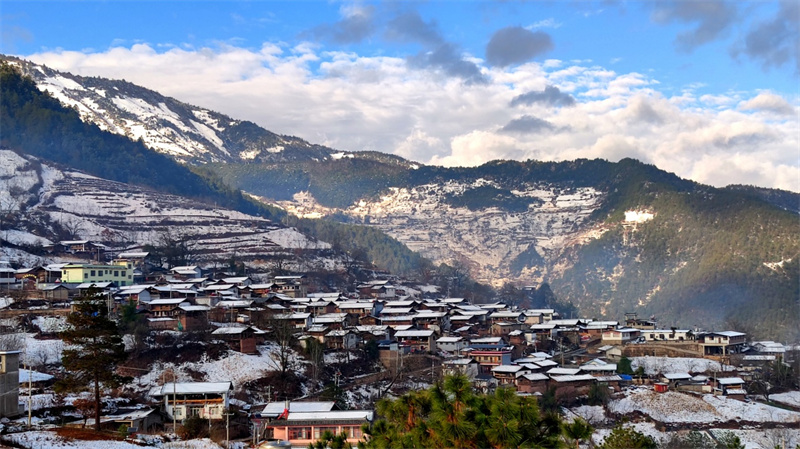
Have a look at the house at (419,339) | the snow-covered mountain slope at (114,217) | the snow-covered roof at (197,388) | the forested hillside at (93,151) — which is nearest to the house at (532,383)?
the house at (419,339)

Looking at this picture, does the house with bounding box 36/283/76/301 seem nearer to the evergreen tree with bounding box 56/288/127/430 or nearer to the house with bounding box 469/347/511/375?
the house with bounding box 469/347/511/375

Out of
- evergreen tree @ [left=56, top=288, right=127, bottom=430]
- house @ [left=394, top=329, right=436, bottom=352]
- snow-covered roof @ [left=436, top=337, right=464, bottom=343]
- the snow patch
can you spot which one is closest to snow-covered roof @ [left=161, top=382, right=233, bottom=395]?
evergreen tree @ [left=56, top=288, right=127, bottom=430]

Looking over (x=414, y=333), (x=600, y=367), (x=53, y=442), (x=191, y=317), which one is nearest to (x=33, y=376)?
(x=53, y=442)

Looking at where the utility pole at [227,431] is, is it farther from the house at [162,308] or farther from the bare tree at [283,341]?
the house at [162,308]

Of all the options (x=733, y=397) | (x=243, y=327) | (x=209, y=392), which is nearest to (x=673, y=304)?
(x=733, y=397)

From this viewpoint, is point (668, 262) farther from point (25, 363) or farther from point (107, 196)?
point (25, 363)

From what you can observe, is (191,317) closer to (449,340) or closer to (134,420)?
(449,340)
